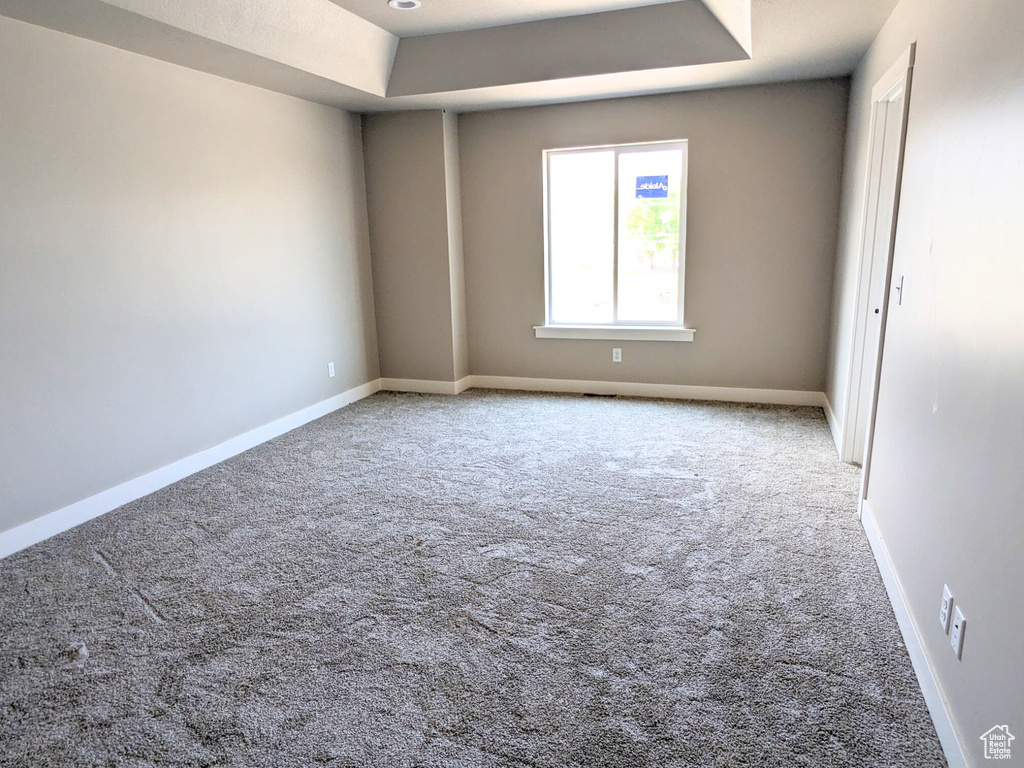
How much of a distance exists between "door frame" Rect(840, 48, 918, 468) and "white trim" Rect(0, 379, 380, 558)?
3.69m

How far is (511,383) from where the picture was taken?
590 cm

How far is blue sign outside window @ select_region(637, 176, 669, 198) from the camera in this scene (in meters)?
5.13

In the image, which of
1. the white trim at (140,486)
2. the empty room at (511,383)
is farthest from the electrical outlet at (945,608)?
the white trim at (140,486)

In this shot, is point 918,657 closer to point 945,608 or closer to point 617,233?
point 945,608

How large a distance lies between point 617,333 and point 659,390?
598 millimetres

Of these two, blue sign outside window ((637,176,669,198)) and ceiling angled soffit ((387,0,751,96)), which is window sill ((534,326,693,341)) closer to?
blue sign outside window ((637,176,669,198))

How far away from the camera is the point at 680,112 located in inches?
194

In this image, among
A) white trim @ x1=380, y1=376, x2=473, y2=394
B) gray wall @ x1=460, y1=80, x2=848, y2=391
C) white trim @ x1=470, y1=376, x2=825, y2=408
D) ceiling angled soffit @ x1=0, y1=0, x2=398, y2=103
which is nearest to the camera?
ceiling angled soffit @ x1=0, y1=0, x2=398, y2=103

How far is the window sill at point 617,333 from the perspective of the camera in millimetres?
5277

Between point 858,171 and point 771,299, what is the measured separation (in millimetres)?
1256

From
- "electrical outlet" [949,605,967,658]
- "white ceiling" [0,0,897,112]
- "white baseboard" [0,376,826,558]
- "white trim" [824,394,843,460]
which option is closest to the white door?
"white trim" [824,394,843,460]

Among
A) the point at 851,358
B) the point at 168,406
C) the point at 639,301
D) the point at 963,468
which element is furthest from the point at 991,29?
the point at 168,406

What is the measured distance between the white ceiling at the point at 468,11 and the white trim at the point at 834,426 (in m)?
2.84

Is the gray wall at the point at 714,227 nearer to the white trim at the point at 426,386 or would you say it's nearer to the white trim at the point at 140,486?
the white trim at the point at 426,386
